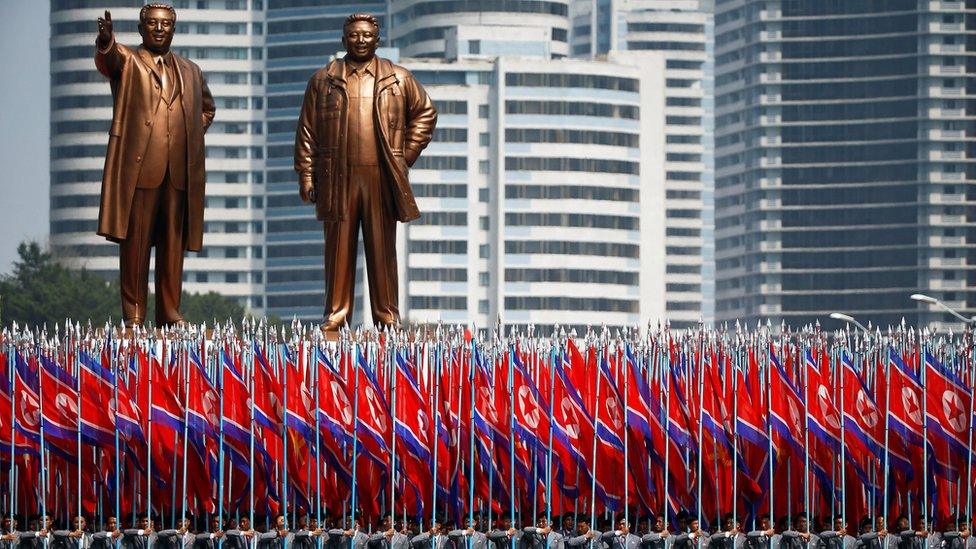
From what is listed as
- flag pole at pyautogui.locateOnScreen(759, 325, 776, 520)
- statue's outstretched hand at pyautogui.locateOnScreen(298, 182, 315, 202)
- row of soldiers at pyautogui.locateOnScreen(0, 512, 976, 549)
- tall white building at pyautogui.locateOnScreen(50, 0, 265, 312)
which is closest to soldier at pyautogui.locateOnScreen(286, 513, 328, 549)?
row of soldiers at pyautogui.locateOnScreen(0, 512, 976, 549)

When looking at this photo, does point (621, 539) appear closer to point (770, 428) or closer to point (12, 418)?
point (770, 428)

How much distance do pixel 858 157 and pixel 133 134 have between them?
141 metres

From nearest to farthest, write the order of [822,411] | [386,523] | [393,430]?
[386,523] → [393,430] → [822,411]

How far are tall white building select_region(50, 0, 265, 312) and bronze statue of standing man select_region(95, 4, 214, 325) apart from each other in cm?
12850

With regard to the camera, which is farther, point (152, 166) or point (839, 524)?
point (152, 166)

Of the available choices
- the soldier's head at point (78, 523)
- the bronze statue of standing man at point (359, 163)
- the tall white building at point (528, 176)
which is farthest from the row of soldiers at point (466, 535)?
the tall white building at point (528, 176)

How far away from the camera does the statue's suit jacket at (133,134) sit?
33.0 metres

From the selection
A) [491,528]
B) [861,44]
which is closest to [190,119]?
[491,528]

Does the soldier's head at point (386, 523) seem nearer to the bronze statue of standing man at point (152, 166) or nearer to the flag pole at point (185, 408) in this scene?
the flag pole at point (185, 408)

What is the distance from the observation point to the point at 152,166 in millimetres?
33250

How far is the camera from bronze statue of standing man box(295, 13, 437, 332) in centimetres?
3328

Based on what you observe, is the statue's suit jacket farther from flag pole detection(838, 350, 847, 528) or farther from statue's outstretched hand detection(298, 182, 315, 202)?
flag pole detection(838, 350, 847, 528)

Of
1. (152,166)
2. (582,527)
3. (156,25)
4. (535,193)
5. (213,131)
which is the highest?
(213,131)

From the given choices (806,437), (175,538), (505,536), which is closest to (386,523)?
(505,536)
